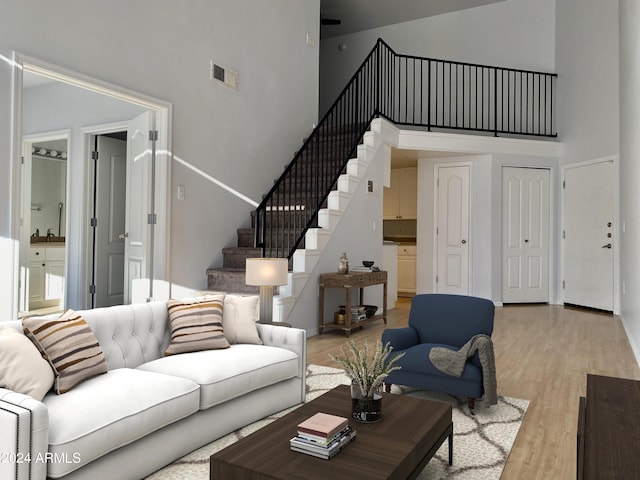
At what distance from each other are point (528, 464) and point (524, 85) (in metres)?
7.70

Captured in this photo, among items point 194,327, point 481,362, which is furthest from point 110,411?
point 481,362

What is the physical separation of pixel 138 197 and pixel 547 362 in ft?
14.0

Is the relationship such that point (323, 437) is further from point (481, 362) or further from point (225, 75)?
point (225, 75)

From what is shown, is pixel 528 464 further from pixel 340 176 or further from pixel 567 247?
pixel 567 247

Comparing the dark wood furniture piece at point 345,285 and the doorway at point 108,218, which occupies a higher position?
the doorway at point 108,218

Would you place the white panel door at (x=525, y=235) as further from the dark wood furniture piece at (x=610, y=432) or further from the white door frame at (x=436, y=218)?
the dark wood furniture piece at (x=610, y=432)

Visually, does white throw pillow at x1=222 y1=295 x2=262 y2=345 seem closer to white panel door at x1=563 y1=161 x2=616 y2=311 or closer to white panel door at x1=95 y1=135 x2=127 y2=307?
white panel door at x1=95 y1=135 x2=127 y2=307

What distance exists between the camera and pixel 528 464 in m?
2.52

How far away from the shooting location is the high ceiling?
897 cm

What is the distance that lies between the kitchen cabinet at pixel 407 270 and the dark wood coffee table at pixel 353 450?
748 cm

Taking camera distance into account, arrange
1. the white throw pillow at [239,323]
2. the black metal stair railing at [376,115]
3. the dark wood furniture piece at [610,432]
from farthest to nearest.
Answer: the black metal stair railing at [376,115]
the white throw pillow at [239,323]
the dark wood furniture piece at [610,432]

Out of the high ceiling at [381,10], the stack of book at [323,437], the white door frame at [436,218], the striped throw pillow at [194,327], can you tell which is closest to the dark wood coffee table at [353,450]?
the stack of book at [323,437]

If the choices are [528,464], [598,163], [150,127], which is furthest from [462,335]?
[598,163]

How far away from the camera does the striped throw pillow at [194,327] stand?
120 inches
